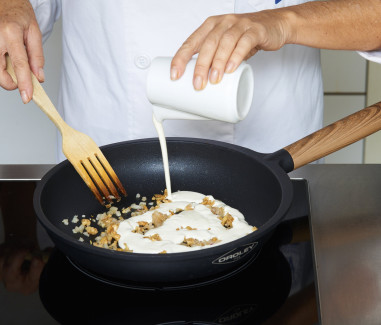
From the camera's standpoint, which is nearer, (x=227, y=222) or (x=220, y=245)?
(x=220, y=245)

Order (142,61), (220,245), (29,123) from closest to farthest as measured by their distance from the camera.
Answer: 1. (220,245)
2. (142,61)
3. (29,123)

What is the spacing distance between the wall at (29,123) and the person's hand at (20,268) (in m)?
1.09

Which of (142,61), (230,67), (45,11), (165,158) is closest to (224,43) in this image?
(230,67)

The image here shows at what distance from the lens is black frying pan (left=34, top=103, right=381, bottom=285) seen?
70cm

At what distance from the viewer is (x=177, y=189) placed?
3.38ft

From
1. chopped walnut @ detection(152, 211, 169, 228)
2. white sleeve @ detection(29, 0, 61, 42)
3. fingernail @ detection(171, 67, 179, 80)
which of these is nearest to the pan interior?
chopped walnut @ detection(152, 211, 169, 228)

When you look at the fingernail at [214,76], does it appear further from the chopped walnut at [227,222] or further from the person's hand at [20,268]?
the person's hand at [20,268]

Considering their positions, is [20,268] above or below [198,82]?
below

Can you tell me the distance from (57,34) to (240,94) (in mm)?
1186

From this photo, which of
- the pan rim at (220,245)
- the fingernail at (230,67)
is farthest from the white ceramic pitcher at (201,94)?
the pan rim at (220,245)

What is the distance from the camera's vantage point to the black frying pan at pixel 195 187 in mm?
700

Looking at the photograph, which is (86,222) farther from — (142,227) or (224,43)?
(224,43)

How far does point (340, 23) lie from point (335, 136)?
8.0 inches

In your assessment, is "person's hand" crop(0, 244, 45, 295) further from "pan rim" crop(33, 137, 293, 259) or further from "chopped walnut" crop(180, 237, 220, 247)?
"chopped walnut" crop(180, 237, 220, 247)
